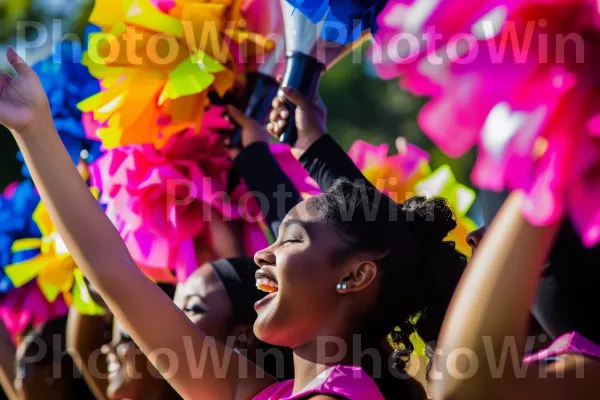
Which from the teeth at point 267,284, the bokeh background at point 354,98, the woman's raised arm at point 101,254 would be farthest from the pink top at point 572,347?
the bokeh background at point 354,98

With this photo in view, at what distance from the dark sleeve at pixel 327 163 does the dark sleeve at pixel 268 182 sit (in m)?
0.10

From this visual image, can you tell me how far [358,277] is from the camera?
1.53 metres

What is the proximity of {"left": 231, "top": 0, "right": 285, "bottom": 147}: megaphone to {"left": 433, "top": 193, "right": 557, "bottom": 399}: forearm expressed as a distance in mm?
1209

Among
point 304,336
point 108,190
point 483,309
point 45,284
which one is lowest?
point 45,284

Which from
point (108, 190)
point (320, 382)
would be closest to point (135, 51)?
point (108, 190)

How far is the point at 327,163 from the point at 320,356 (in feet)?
1.61

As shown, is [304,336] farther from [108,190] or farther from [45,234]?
[45,234]

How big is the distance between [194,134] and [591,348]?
1306mm

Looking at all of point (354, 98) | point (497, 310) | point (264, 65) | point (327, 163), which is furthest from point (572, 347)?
point (354, 98)

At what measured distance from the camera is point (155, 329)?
1.51 meters

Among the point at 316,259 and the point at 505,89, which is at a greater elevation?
the point at 505,89

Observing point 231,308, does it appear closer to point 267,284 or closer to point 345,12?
point 267,284

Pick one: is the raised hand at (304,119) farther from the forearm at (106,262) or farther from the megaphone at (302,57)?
the forearm at (106,262)

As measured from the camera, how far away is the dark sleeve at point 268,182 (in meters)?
1.97
